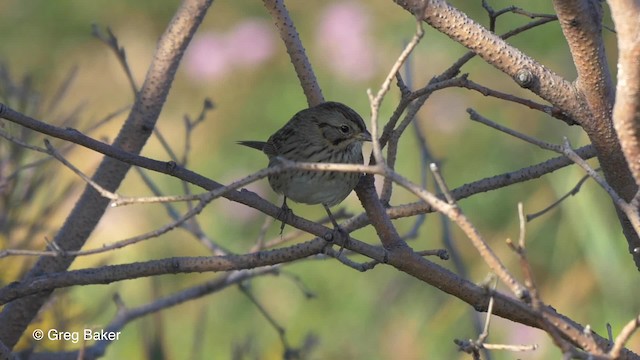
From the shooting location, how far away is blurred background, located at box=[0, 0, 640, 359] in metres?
3.69

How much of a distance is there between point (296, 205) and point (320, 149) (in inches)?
67.2

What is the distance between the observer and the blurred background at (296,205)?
3.69 metres

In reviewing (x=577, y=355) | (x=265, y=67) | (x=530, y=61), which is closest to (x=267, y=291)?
(x=265, y=67)

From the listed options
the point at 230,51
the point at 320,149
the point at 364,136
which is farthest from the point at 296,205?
the point at 364,136

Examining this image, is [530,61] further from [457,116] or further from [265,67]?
[265,67]

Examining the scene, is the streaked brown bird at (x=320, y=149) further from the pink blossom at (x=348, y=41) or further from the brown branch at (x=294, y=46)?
the pink blossom at (x=348, y=41)

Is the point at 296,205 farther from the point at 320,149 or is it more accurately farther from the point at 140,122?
the point at 140,122

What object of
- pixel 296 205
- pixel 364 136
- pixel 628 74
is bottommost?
pixel 628 74

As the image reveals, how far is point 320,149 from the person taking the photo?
281 centimetres

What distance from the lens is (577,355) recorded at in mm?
1172

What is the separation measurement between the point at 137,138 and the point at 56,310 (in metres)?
0.56

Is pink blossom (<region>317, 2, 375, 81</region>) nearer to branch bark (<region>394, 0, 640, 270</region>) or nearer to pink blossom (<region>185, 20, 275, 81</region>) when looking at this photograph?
pink blossom (<region>185, 20, 275, 81</region>)

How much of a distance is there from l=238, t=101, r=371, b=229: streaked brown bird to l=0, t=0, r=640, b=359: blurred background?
0.84 feet

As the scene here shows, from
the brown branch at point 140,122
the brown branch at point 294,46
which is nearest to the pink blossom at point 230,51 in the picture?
the brown branch at point 140,122
